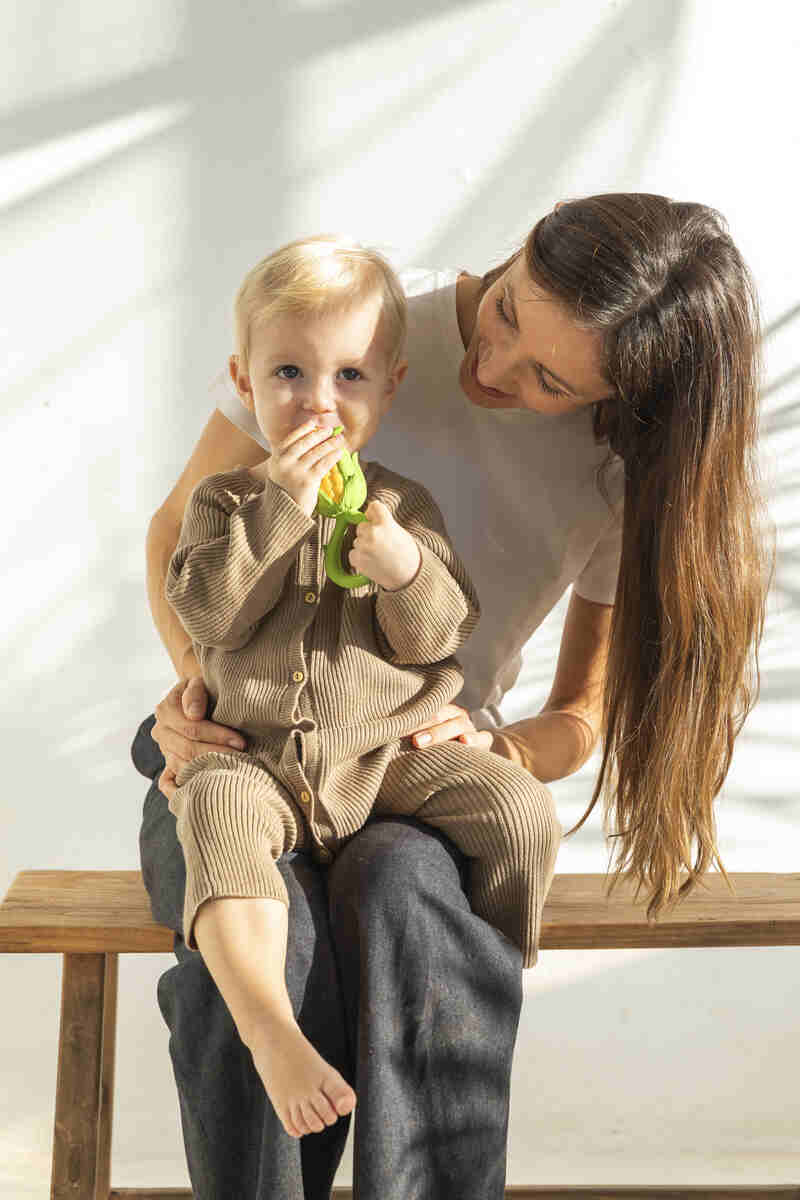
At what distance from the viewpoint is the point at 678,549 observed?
1555 millimetres

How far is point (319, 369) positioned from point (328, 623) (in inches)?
10.0

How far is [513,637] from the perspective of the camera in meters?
1.82

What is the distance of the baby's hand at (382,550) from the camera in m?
1.43

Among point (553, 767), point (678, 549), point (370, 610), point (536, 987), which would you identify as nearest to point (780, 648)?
point (536, 987)

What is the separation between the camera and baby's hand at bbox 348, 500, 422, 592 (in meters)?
1.43

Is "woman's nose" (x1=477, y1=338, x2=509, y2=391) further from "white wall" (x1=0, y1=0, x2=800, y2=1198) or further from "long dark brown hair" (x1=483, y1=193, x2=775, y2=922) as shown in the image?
"white wall" (x1=0, y1=0, x2=800, y2=1198)

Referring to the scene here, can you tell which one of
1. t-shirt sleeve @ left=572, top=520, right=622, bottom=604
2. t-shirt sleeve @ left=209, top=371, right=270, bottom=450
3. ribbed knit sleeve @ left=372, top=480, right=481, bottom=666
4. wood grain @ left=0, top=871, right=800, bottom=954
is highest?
t-shirt sleeve @ left=209, top=371, right=270, bottom=450

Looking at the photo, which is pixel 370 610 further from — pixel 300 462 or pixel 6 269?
pixel 6 269

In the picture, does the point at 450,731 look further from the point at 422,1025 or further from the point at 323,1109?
the point at 323,1109

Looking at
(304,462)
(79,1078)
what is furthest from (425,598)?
(79,1078)

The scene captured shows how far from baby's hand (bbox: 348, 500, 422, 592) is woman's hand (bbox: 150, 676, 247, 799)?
224mm

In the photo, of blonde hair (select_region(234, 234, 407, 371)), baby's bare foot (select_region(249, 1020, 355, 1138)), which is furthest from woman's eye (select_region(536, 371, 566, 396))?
baby's bare foot (select_region(249, 1020, 355, 1138))

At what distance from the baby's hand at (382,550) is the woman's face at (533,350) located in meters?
0.20

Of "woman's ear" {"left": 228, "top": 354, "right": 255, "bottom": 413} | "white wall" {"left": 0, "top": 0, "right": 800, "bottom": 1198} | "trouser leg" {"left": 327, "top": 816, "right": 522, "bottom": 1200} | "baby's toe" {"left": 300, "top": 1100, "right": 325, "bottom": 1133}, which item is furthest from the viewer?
"white wall" {"left": 0, "top": 0, "right": 800, "bottom": 1198}
